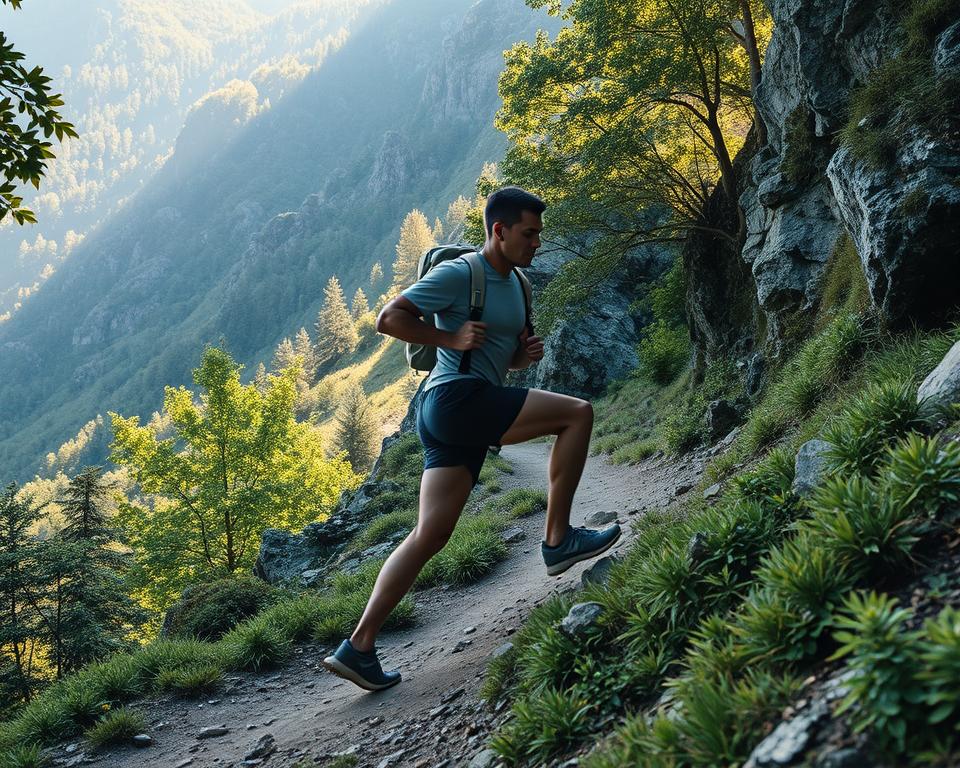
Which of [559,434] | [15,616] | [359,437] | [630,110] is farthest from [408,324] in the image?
[359,437]

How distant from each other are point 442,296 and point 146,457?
2283 centimetres

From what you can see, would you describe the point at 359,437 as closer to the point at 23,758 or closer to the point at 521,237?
the point at 23,758

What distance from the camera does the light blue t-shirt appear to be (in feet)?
13.9

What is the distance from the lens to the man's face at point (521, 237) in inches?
174

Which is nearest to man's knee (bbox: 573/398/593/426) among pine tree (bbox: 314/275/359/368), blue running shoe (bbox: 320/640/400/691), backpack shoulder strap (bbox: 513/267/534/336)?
backpack shoulder strap (bbox: 513/267/534/336)

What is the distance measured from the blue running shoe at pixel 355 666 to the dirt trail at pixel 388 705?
0.65ft

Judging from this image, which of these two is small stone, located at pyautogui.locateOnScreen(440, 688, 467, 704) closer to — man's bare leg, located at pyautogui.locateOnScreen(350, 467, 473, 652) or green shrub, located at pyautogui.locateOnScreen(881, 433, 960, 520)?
man's bare leg, located at pyautogui.locateOnScreen(350, 467, 473, 652)

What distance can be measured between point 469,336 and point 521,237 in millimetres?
841

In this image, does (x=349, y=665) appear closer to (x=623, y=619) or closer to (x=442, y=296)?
(x=623, y=619)

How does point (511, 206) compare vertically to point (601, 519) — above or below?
above

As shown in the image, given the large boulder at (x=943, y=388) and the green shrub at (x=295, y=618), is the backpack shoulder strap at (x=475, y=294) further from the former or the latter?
the green shrub at (x=295, y=618)

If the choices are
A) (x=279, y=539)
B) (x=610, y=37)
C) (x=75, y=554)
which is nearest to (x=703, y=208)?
Result: (x=610, y=37)

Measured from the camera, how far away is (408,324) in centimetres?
412

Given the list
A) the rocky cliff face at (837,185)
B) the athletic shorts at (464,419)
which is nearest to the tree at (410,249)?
the rocky cliff face at (837,185)
